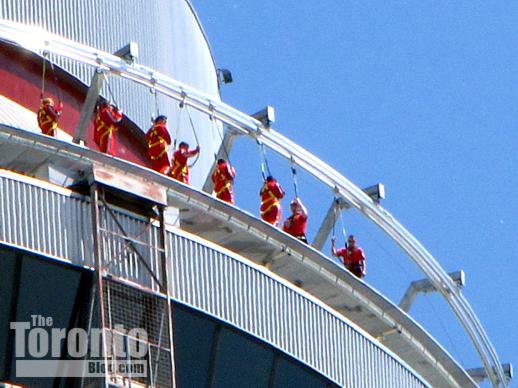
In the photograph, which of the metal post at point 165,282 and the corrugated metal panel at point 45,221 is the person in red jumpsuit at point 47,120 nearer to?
the metal post at point 165,282

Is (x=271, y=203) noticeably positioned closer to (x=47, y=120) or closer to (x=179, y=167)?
(x=179, y=167)

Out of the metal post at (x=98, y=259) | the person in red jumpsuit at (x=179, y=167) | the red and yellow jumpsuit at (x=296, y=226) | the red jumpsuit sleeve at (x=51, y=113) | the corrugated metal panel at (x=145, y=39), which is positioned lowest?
the metal post at (x=98, y=259)

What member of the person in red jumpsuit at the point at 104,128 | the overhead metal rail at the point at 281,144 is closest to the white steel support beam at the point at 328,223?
the overhead metal rail at the point at 281,144

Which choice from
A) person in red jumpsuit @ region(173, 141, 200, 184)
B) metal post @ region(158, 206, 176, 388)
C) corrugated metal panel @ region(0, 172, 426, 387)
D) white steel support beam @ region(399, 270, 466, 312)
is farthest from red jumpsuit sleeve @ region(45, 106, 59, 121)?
white steel support beam @ region(399, 270, 466, 312)

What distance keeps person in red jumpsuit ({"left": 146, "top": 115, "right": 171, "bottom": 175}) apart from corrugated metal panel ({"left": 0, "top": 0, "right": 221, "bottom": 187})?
17.8 feet

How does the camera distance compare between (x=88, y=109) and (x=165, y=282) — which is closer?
(x=165, y=282)

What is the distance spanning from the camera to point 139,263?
41562 millimetres

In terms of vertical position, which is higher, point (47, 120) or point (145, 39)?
point (145, 39)

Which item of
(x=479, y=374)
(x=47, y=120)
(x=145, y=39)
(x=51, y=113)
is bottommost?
(x=479, y=374)

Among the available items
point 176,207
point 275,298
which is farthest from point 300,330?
point 176,207

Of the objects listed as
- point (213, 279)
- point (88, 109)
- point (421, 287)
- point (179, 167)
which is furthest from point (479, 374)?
point (88, 109)

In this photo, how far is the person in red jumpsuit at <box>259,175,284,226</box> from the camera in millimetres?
48719

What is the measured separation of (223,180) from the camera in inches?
1907

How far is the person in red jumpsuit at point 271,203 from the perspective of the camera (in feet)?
160
